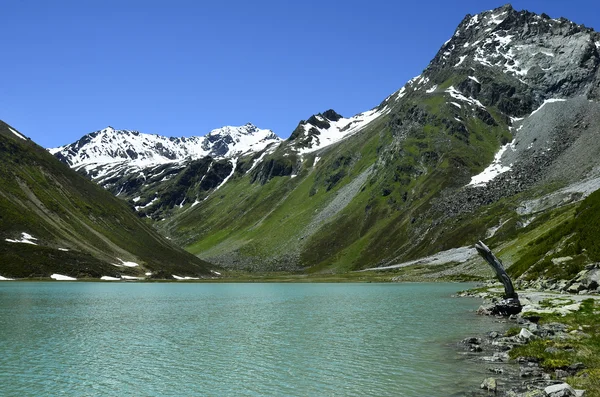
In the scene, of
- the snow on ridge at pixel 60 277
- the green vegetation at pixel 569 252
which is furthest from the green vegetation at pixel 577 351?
the snow on ridge at pixel 60 277

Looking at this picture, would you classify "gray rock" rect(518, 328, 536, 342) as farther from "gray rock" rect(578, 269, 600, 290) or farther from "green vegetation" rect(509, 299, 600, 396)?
"gray rock" rect(578, 269, 600, 290)

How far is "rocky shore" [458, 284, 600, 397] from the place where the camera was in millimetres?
23766

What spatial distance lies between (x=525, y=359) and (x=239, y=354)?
20.3m

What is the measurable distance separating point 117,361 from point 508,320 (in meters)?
39.9

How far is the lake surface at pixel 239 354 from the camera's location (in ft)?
89.6

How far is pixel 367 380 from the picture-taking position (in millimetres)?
28438

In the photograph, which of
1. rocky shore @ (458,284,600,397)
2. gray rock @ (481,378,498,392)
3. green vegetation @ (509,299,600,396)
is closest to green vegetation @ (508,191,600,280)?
rocky shore @ (458,284,600,397)

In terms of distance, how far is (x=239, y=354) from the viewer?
37.1 meters

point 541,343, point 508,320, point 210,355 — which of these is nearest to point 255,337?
point 210,355

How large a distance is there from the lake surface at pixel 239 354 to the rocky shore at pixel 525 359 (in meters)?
1.42

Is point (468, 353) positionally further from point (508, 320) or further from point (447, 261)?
point (447, 261)

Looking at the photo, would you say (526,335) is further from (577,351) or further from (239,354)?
(239,354)

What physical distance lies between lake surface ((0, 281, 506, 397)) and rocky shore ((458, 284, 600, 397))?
1424 mm

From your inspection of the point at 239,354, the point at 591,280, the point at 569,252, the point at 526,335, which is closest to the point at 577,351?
the point at 526,335
